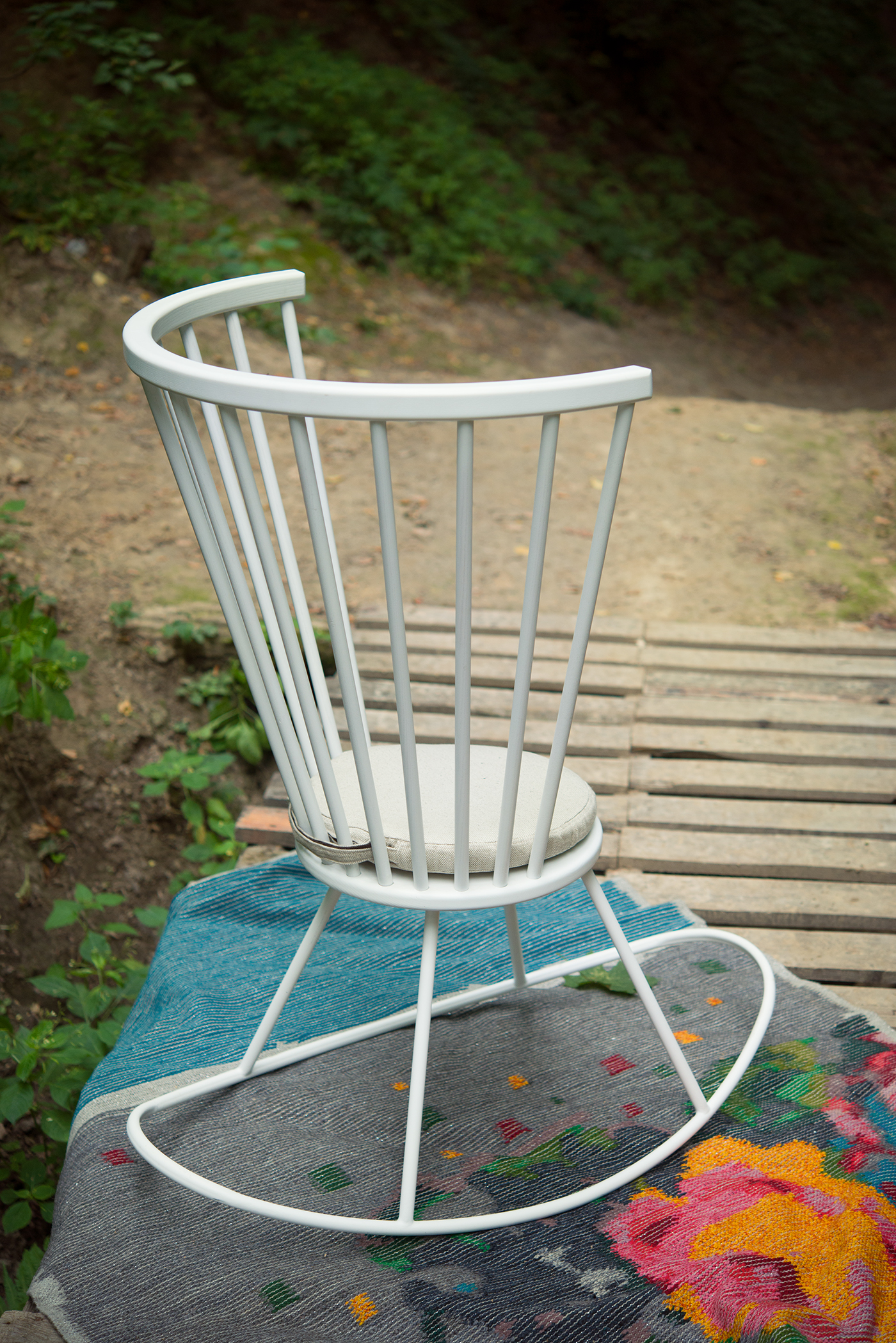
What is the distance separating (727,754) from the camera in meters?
2.53

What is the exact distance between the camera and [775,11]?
28.7ft

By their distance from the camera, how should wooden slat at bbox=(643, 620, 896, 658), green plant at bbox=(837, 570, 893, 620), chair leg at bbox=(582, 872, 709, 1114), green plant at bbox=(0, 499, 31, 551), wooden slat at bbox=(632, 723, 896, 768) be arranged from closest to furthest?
chair leg at bbox=(582, 872, 709, 1114), wooden slat at bbox=(632, 723, 896, 768), wooden slat at bbox=(643, 620, 896, 658), green plant at bbox=(0, 499, 31, 551), green plant at bbox=(837, 570, 893, 620)

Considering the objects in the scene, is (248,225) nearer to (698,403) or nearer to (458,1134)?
(698,403)

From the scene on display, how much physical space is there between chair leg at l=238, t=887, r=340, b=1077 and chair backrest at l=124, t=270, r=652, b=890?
18 centimetres

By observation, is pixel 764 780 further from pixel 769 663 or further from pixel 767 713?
pixel 769 663

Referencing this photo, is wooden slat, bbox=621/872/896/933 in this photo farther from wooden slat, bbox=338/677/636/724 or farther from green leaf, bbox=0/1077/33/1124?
green leaf, bbox=0/1077/33/1124

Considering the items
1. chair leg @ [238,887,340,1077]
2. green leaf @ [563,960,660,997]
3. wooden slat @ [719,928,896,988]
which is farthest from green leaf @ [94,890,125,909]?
wooden slat @ [719,928,896,988]

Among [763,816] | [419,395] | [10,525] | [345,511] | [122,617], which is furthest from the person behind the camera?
[345,511]

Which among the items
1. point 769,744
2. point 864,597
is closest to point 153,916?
point 769,744

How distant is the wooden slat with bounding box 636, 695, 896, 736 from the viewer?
2.64 m

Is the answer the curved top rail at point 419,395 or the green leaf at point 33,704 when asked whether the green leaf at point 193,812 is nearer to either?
the green leaf at point 33,704

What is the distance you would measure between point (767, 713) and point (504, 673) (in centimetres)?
74

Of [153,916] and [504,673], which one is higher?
[153,916]

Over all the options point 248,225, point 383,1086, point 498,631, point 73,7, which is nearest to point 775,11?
point 248,225
